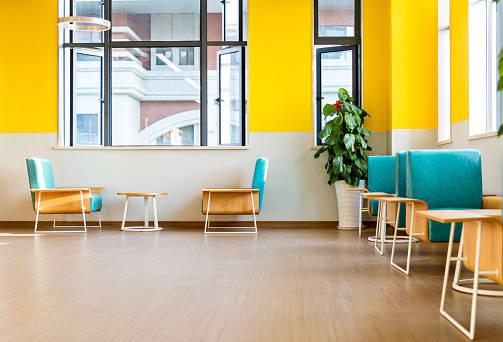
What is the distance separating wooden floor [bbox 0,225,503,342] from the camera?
8.00 feet

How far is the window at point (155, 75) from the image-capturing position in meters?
8.66

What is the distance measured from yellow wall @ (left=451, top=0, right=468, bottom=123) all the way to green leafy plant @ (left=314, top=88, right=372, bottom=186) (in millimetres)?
1491

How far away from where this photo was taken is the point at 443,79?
7.39 metres

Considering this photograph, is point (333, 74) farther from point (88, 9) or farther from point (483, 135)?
point (88, 9)

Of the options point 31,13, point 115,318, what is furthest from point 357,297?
point 31,13

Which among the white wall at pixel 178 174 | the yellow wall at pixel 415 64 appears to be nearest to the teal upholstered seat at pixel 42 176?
the white wall at pixel 178 174

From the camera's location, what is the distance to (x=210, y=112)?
28.6ft

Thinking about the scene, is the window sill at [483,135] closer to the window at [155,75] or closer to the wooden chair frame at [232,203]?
the wooden chair frame at [232,203]

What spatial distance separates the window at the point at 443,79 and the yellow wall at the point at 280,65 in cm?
192

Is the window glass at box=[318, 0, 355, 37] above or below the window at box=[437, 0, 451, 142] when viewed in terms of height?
above

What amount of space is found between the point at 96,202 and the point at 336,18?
473cm

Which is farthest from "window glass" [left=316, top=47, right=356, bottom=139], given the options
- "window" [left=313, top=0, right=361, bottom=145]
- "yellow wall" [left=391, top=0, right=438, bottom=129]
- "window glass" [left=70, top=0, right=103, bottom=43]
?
"window glass" [left=70, top=0, right=103, bottom=43]

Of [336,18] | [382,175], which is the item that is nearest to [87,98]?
[336,18]

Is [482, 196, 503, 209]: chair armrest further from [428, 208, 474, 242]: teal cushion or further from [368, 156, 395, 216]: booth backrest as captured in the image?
[368, 156, 395, 216]: booth backrest
